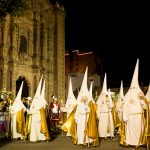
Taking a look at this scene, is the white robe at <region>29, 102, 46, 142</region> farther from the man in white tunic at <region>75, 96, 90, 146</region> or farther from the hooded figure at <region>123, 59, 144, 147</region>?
the hooded figure at <region>123, 59, 144, 147</region>

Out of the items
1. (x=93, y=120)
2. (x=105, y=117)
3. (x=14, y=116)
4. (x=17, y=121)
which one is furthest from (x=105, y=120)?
(x=14, y=116)

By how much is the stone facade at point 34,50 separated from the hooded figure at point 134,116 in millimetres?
15551

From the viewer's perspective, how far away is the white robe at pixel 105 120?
12562 millimetres

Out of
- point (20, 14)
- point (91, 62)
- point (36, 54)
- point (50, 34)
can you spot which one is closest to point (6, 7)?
point (20, 14)

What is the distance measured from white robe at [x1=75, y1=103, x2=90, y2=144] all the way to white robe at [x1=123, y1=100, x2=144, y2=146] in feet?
4.67

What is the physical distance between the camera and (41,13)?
29.5 meters

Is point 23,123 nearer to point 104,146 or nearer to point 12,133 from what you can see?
point 12,133

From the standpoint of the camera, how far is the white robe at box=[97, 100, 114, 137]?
12.6m

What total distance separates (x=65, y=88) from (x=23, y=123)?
63.0ft

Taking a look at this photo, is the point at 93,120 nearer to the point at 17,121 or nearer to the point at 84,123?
the point at 84,123

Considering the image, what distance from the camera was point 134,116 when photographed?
32.5 feet

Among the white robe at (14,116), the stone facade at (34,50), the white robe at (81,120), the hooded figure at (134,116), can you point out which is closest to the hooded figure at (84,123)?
the white robe at (81,120)

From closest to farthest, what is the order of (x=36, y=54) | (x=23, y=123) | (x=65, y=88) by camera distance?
(x=23, y=123) < (x=36, y=54) < (x=65, y=88)

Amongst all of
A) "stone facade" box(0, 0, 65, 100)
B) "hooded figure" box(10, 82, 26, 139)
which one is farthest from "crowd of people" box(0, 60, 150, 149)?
"stone facade" box(0, 0, 65, 100)
